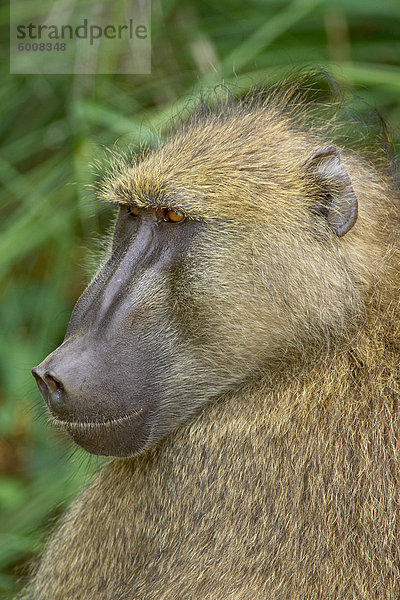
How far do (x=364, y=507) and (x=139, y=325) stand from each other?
0.52 m

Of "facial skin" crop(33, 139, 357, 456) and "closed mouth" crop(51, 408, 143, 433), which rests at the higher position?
"facial skin" crop(33, 139, 357, 456)

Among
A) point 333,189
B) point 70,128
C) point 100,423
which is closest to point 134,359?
point 100,423

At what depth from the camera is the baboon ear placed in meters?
1.72

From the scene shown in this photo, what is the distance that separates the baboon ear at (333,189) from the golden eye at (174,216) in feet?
0.82

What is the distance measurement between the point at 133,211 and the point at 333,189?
1.37 ft

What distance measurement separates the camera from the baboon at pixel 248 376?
164cm

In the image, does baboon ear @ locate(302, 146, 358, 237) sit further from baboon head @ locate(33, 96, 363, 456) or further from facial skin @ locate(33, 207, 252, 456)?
facial skin @ locate(33, 207, 252, 456)

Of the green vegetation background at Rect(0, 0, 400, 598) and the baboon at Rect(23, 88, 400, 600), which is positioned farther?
the green vegetation background at Rect(0, 0, 400, 598)

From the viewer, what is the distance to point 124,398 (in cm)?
171

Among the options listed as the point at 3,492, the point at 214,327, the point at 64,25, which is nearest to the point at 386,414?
the point at 214,327

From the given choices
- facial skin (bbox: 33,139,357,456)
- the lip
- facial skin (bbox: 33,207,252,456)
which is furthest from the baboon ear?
the lip

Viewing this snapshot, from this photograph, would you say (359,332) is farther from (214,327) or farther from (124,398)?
(124,398)

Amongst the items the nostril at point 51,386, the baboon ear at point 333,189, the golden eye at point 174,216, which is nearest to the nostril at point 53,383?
the nostril at point 51,386

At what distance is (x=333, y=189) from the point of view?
173 centimetres
